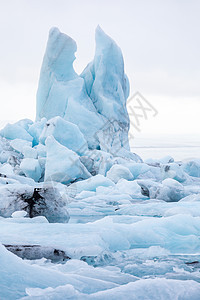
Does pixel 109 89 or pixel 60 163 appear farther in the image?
pixel 109 89

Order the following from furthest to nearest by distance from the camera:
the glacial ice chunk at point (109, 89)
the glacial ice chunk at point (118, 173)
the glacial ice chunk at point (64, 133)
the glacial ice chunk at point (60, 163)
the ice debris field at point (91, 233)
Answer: the glacial ice chunk at point (109, 89), the glacial ice chunk at point (64, 133), the glacial ice chunk at point (118, 173), the glacial ice chunk at point (60, 163), the ice debris field at point (91, 233)

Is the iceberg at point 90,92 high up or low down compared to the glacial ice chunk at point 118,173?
up

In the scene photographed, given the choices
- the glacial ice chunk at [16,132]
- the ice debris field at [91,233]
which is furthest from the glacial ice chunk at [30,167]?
the glacial ice chunk at [16,132]


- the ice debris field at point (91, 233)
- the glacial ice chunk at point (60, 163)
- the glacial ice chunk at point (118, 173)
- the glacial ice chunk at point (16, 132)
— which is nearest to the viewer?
the ice debris field at point (91, 233)

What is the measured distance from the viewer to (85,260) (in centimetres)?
267

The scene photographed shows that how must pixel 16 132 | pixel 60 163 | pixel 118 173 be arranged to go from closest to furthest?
pixel 60 163
pixel 118 173
pixel 16 132

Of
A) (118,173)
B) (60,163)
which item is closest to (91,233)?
(60,163)

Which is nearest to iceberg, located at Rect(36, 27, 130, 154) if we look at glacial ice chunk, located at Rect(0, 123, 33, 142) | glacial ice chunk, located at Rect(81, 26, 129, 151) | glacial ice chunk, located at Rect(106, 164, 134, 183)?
glacial ice chunk, located at Rect(81, 26, 129, 151)

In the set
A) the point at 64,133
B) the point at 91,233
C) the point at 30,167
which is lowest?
the point at 30,167

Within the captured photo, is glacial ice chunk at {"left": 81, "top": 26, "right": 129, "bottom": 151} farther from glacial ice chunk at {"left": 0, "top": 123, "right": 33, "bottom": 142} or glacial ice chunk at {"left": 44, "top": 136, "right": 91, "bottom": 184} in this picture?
glacial ice chunk at {"left": 44, "top": 136, "right": 91, "bottom": 184}

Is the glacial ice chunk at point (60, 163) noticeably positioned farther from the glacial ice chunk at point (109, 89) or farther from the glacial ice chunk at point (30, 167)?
the glacial ice chunk at point (109, 89)

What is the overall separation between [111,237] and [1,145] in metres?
12.3

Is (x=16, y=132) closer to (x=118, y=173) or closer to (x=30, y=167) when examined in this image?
(x=30, y=167)

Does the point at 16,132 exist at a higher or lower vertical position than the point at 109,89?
lower
